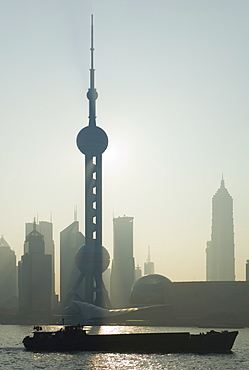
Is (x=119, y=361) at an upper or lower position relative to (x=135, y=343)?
lower

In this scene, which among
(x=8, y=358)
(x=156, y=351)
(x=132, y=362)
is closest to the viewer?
(x=132, y=362)

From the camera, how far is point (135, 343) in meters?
163

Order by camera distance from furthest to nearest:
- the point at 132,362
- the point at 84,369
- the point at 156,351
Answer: the point at 156,351
the point at 132,362
the point at 84,369

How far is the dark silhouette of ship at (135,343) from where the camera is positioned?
161750 millimetres

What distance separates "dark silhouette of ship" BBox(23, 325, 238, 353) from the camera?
16175cm

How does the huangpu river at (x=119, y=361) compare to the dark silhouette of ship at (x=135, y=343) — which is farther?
the dark silhouette of ship at (x=135, y=343)

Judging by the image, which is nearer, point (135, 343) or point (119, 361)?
point (119, 361)

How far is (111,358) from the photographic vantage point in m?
148

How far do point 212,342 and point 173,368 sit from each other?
34.7 metres

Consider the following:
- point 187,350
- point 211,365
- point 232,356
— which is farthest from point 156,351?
point 211,365

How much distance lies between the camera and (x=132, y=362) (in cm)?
14038

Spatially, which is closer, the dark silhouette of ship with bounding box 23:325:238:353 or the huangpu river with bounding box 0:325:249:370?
the huangpu river with bounding box 0:325:249:370

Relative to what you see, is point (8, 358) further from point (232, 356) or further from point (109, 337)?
point (232, 356)

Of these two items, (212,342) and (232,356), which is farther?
(212,342)
